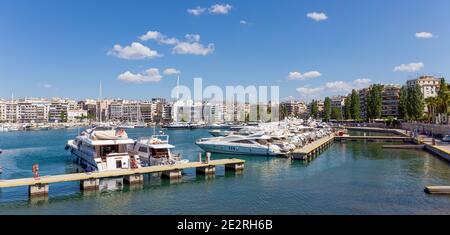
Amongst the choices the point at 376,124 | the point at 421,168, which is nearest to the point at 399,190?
the point at 421,168

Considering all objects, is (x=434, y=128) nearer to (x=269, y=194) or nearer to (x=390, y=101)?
(x=269, y=194)

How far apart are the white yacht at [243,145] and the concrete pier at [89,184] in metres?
27.7

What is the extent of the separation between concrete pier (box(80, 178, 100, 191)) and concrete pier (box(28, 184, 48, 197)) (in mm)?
2754

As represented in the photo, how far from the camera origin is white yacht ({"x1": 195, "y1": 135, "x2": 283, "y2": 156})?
53.2 m

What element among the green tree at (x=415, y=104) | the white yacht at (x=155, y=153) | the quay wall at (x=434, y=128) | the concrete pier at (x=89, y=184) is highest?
the green tree at (x=415, y=104)

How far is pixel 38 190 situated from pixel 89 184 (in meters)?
3.75

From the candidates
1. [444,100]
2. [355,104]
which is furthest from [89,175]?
[355,104]

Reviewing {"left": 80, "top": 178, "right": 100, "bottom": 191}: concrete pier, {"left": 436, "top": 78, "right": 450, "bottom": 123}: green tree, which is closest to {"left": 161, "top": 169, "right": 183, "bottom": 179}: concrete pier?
{"left": 80, "top": 178, "right": 100, "bottom": 191}: concrete pier

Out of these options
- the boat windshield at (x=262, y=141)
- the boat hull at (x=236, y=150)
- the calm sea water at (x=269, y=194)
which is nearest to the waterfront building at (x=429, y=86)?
the boat windshield at (x=262, y=141)

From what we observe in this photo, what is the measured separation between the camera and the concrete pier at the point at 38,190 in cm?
2766

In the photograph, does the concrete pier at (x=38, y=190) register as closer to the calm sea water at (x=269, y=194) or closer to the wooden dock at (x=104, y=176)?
the wooden dock at (x=104, y=176)

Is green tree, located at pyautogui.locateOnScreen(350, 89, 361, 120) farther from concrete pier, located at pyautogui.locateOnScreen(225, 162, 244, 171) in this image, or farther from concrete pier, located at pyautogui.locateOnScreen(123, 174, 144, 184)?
concrete pier, located at pyautogui.locateOnScreen(123, 174, 144, 184)
